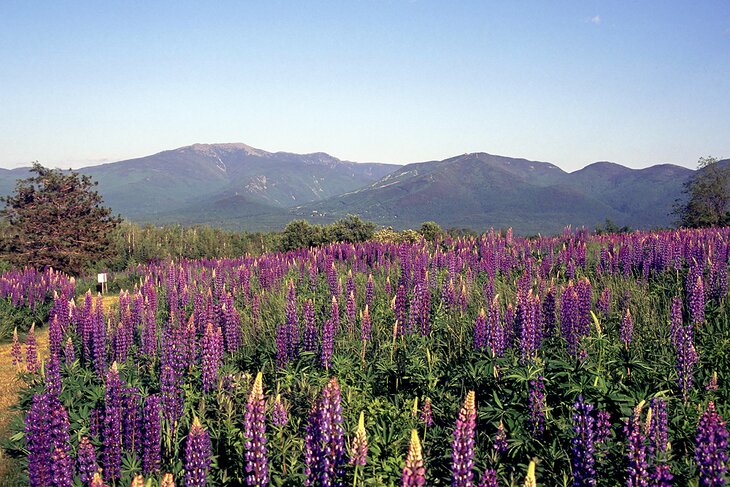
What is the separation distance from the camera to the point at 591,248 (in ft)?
48.6

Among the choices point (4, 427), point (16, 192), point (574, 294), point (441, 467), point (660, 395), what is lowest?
point (4, 427)

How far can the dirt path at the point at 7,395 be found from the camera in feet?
20.2

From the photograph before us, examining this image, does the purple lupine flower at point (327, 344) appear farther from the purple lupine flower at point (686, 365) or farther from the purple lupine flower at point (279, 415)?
the purple lupine flower at point (686, 365)

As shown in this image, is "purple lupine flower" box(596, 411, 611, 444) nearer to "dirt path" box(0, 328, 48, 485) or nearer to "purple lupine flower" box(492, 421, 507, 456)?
"purple lupine flower" box(492, 421, 507, 456)

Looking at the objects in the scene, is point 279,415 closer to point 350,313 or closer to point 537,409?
point 537,409

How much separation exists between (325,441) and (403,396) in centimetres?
246

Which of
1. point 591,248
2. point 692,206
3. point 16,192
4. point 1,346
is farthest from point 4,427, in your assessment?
point 692,206

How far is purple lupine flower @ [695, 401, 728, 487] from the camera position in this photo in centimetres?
356

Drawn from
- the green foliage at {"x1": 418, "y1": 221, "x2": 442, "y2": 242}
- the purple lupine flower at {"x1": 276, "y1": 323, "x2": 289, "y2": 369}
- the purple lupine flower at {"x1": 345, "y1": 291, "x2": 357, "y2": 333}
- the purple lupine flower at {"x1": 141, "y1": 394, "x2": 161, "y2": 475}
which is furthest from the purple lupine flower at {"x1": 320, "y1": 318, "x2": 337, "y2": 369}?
the green foliage at {"x1": 418, "y1": 221, "x2": 442, "y2": 242}

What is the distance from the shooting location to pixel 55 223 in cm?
2242

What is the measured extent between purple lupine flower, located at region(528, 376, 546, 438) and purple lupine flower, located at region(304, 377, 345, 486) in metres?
2.08

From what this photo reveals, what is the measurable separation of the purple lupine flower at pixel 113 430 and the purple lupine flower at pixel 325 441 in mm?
2345

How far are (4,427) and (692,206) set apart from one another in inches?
2189

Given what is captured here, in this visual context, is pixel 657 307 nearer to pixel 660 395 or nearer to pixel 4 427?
pixel 660 395
